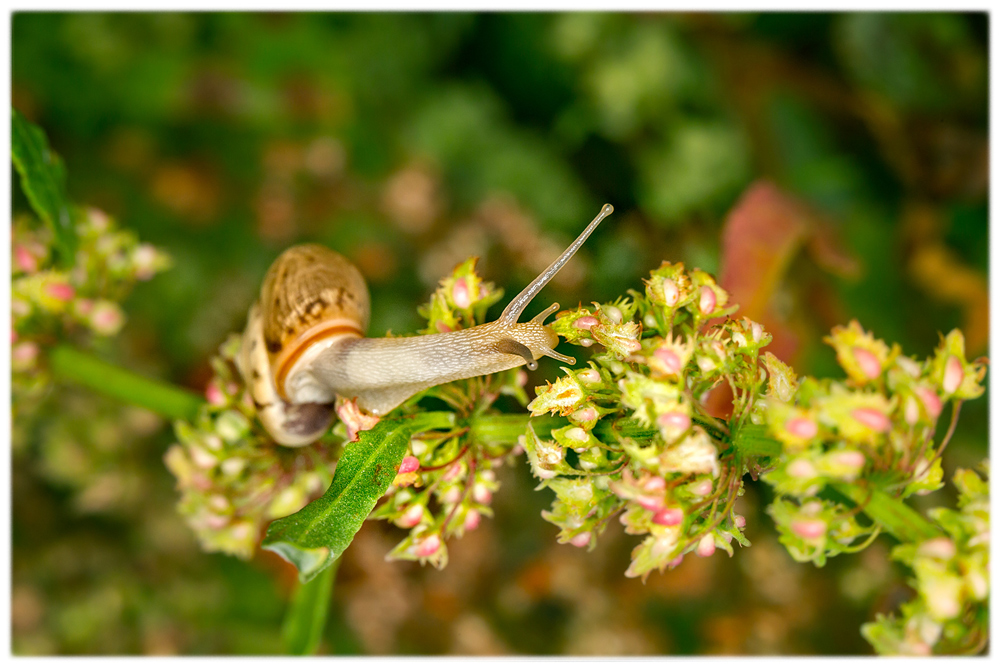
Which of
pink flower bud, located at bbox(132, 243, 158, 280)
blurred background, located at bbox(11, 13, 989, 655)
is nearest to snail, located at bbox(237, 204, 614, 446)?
pink flower bud, located at bbox(132, 243, 158, 280)

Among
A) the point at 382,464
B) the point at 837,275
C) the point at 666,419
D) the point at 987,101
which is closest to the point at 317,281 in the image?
the point at 382,464

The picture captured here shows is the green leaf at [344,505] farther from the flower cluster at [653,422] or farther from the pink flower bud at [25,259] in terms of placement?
the pink flower bud at [25,259]

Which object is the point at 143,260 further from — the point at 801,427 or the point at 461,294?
the point at 801,427

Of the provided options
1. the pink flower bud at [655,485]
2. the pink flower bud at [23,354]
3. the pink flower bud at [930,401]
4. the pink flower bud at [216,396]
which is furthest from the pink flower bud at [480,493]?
the pink flower bud at [23,354]

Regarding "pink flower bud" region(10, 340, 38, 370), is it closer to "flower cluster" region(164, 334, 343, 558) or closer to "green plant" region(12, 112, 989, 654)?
"flower cluster" region(164, 334, 343, 558)

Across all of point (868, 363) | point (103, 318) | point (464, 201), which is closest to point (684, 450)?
point (868, 363)

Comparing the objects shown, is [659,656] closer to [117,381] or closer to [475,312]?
[475,312]
